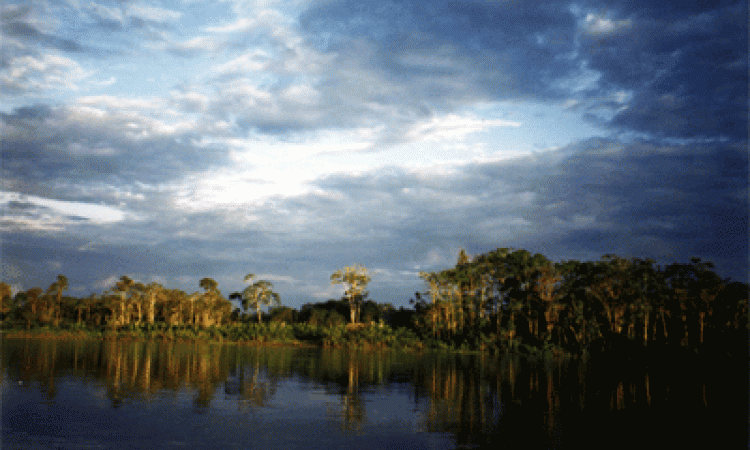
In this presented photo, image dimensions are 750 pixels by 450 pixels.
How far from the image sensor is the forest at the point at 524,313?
55.1 meters

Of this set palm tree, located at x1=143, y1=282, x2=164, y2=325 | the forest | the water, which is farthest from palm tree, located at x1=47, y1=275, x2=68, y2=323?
the water

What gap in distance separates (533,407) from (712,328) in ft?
146

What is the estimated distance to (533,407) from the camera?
20.7m

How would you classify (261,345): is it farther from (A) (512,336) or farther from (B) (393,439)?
(B) (393,439)

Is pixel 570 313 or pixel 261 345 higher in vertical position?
pixel 570 313

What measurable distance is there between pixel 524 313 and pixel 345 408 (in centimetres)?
4827

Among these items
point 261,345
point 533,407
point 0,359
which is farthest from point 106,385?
point 261,345

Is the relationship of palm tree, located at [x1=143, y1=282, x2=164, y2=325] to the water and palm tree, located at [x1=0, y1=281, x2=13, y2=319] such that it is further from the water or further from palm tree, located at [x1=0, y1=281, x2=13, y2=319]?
the water

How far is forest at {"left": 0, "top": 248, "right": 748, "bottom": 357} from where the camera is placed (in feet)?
181

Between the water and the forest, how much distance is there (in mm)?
23996

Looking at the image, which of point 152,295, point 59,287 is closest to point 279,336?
point 152,295

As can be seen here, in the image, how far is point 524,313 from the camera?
6381 cm

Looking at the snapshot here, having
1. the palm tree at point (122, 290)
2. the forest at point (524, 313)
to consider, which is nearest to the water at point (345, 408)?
the forest at point (524, 313)

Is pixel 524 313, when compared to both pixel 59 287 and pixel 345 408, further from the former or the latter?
pixel 59 287
